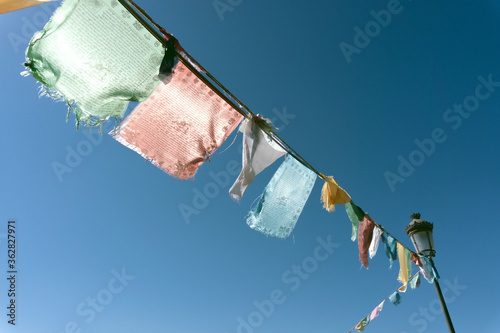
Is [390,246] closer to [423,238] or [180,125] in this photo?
[423,238]

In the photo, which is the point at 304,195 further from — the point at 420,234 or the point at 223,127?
the point at 420,234

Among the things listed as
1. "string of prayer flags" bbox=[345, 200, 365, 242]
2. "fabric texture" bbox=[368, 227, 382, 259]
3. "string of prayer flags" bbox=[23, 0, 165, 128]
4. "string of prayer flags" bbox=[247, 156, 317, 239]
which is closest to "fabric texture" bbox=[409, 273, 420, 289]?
"fabric texture" bbox=[368, 227, 382, 259]

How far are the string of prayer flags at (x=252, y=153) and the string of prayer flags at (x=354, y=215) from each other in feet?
5.48

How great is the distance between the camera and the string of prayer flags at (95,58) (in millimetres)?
1829

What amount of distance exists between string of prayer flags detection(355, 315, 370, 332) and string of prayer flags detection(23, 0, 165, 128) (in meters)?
6.48

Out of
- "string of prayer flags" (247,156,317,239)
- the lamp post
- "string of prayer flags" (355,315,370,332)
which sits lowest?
"string of prayer flags" (355,315,370,332)

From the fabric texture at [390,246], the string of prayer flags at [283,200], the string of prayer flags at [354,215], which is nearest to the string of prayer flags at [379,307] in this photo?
the fabric texture at [390,246]

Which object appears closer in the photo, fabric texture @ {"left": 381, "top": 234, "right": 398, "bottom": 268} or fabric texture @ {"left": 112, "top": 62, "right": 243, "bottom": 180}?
fabric texture @ {"left": 112, "top": 62, "right": 243, "bottom": 180}

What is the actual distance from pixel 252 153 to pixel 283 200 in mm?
783

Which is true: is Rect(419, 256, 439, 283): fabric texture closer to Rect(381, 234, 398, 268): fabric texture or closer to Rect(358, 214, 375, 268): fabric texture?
Rect(381, 234, 398, 268): fabric texture

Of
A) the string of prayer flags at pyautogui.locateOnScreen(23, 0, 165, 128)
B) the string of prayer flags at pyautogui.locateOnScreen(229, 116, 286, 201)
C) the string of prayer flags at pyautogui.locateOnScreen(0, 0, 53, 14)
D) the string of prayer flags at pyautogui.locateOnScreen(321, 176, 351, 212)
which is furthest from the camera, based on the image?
the string of prayer flags at pyautogui.locateOnScreen(321, 176, 351, 212)

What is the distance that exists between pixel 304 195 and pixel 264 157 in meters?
0.77

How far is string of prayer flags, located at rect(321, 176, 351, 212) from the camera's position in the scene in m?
3.39

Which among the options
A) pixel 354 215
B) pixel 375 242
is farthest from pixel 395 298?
pixel 354 215
